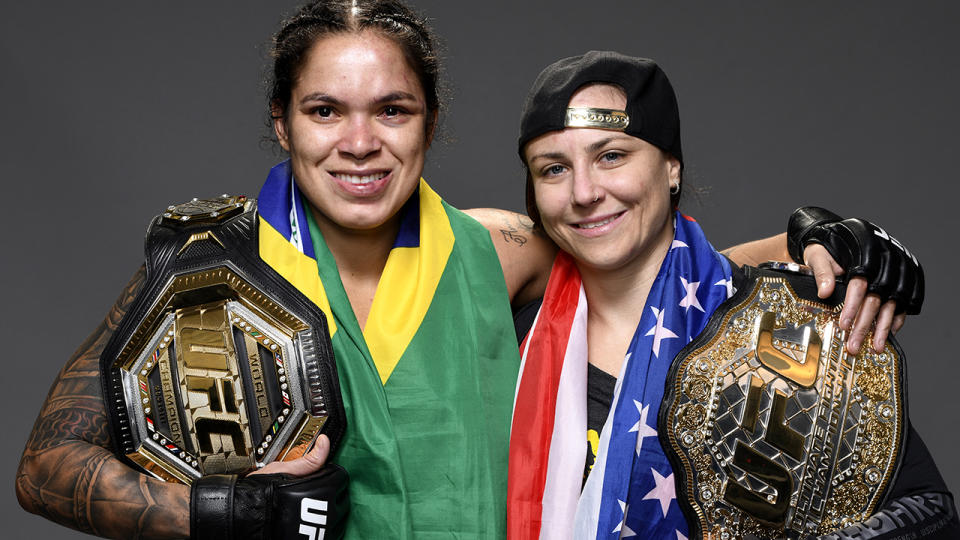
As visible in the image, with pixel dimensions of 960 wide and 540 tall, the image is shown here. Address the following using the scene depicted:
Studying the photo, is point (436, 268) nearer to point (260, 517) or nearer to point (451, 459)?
point (451, 459)

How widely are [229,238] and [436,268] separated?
54cm

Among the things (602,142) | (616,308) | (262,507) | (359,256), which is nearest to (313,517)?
(262,507)

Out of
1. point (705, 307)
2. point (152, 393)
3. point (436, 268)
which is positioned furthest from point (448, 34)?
point (152, 393)

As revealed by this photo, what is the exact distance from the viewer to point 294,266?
241cm

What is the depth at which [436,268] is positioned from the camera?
8.54ft

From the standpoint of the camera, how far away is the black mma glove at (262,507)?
2.06 meters

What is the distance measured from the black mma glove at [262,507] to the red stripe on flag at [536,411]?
497mm

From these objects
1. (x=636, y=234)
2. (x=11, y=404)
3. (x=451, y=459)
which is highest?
(x=636, y=234)

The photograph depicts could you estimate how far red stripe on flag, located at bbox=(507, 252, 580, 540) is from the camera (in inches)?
96.2

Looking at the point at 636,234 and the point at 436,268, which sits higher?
the point at 636,234

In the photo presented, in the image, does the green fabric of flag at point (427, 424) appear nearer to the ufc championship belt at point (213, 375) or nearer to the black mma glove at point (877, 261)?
the ufc championship belt at point (213, 375)

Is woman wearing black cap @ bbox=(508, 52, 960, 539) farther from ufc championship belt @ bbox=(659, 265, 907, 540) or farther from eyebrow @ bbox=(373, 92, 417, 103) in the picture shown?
eyebrow @ bbox=(373, 92, 417, 103)

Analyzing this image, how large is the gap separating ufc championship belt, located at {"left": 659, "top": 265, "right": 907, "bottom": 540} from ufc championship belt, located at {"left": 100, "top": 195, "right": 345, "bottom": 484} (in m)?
0.82

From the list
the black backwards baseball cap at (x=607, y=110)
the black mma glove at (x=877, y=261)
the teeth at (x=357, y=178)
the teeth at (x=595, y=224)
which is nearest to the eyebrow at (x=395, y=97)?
the teeth at (x=357, y=178)
